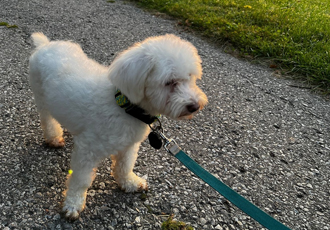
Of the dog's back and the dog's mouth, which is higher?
the dog's mouth

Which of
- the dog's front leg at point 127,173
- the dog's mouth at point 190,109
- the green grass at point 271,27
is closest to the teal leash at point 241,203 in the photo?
the dog's mouth at point 190,109

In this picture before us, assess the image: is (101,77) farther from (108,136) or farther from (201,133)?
(201,133)

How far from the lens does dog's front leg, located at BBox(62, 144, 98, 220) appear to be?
248 cm

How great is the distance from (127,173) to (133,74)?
46.6 inches

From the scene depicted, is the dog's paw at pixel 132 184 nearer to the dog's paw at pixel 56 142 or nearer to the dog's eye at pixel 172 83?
the dog's paw at pixel 56 142

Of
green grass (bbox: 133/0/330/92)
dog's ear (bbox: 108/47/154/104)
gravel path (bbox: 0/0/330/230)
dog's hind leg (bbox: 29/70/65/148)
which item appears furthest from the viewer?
green grass (bbox: 133/0/330/92)

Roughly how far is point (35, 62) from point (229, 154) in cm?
260

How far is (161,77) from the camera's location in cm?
222

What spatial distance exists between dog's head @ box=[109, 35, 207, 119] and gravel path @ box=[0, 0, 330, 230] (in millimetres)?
1156

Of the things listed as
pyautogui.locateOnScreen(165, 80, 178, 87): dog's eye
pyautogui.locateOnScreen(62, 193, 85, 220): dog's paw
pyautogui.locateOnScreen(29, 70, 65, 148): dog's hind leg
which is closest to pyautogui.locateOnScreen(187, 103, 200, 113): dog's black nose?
pyautogui.locateOnScreen(165, 80, 178, 87): dog's eye

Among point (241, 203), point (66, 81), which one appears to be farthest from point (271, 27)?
point (241, 203)

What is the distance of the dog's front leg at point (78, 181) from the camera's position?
248 centimetres

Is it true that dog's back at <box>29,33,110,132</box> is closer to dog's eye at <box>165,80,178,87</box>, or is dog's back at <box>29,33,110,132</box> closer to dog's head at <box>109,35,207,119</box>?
dog's head at <box>109,35,207,119</box>

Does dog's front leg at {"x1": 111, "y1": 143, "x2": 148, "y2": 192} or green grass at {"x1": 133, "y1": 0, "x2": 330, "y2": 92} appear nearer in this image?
dog's front leg at {"x1": 111, "y1": 143, "x2": 148, "y2": 192}
